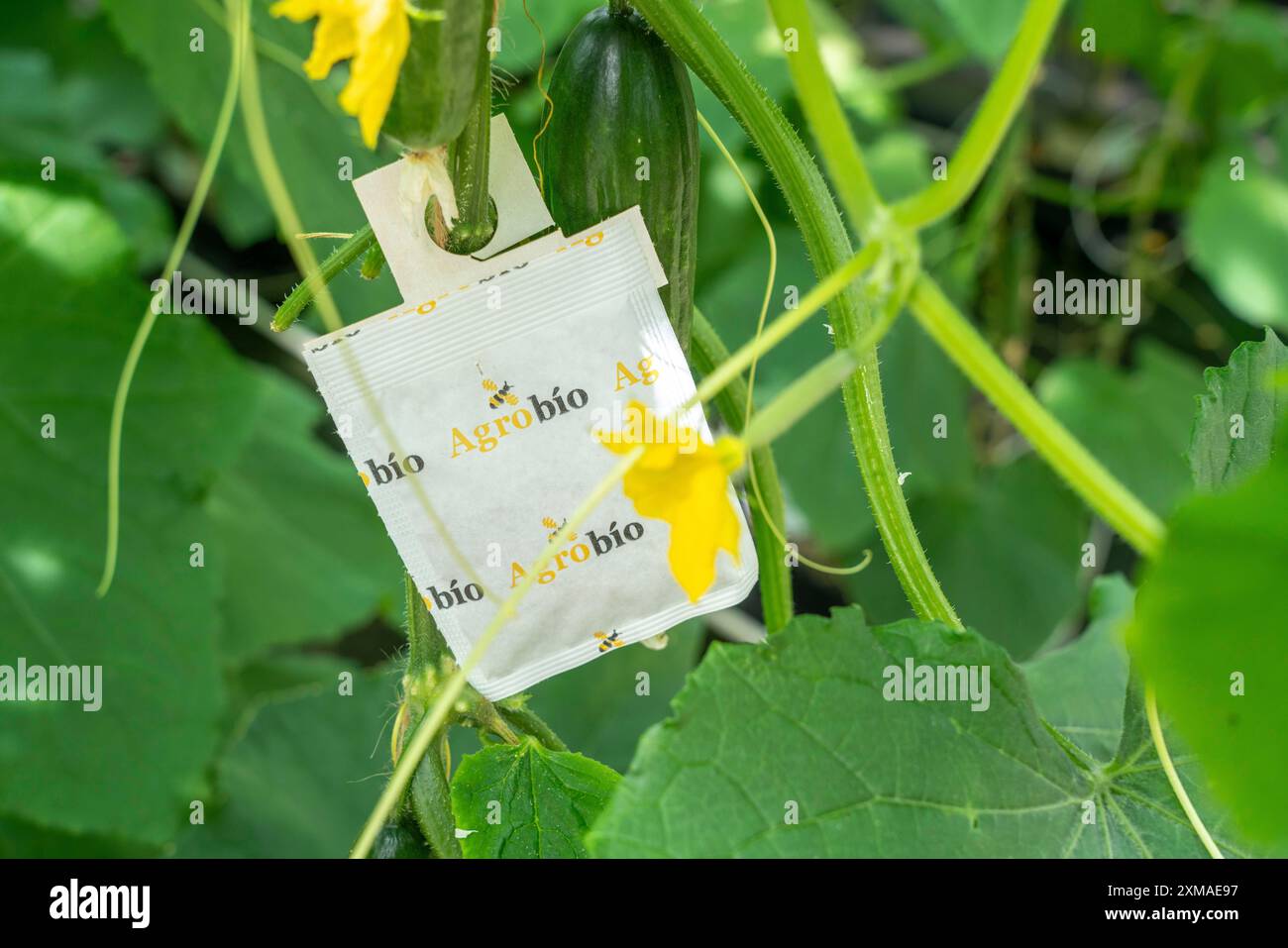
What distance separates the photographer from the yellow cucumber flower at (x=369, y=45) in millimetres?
402

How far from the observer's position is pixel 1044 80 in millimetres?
2250

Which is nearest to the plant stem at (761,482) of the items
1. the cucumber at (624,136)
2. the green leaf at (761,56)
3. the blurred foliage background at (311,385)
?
the cucumber at (624,136)

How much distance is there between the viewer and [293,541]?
149 cm

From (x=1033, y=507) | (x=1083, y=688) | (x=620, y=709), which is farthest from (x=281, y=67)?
(x=1033, y=507)

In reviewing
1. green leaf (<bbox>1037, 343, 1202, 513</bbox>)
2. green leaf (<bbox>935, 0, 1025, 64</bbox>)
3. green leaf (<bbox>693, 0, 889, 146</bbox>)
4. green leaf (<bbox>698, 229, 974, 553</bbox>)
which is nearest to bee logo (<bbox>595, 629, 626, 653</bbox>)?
green leaf (<bbox>693, 0, 889, 146</bbox>)

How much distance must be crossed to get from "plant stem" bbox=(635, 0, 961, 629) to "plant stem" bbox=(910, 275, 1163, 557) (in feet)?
0.32

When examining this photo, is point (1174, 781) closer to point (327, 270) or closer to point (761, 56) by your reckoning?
point (327, 270)

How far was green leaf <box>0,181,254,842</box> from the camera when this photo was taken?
925 millimetres

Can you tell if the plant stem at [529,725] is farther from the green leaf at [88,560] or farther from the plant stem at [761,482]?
the green leaf at [88,560]

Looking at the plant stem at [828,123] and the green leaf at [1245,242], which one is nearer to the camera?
the plant stem at [828,123]

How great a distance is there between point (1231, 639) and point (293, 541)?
4.07 ft

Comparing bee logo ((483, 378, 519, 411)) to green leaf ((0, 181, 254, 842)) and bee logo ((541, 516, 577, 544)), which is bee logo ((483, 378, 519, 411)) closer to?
bee logo ((541, 516, 577, 544))

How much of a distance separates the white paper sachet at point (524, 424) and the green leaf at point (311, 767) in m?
0.58

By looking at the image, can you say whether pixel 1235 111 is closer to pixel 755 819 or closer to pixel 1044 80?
pixel 1044 80
